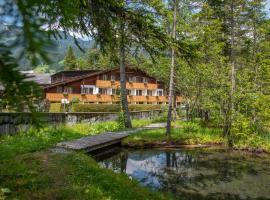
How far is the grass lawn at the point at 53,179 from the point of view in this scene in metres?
6.78

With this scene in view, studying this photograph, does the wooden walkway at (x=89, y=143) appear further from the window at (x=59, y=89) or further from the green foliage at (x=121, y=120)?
the window at (x=59, y=89)

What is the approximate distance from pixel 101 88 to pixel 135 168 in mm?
34278

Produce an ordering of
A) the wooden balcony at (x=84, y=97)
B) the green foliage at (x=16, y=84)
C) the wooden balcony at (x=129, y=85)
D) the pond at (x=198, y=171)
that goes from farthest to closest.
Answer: the wooden balcony at (x=129, y=85) < the wooden balcony at (x=84, y=97) < the pond at (x=198, y=171) < the green foliage at (x=16, y=84)

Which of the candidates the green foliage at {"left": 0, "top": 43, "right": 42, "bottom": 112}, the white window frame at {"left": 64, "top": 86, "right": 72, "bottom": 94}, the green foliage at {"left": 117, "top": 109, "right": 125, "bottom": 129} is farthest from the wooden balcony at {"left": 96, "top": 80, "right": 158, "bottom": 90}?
the green foliage at {"left": 0, "top": 43, "right": 42, "bottom": 112}

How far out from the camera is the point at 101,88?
47.8 meters

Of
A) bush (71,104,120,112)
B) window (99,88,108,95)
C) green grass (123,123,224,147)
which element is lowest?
green grass (123,123,224,147)

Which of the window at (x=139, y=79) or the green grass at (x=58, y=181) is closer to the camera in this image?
the green grass at (x=58, y=181)

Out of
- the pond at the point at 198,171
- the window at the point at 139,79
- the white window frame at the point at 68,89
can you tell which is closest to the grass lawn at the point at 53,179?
the pond at the point at 198,171

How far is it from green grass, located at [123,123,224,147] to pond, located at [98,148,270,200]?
42.4 inches

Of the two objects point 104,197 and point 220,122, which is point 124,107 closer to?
point 220,122

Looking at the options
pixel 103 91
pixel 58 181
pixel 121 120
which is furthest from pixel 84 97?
pixel 58 181

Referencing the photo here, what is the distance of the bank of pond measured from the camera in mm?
7488

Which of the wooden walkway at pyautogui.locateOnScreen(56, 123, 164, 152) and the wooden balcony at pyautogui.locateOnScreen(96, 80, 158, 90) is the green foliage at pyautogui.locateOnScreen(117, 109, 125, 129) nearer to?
the wooden walkway at pyautogui.locateOnScreen(56, 123, 164, 152)

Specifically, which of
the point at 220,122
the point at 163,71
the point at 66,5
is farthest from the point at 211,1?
the point at 66,5
